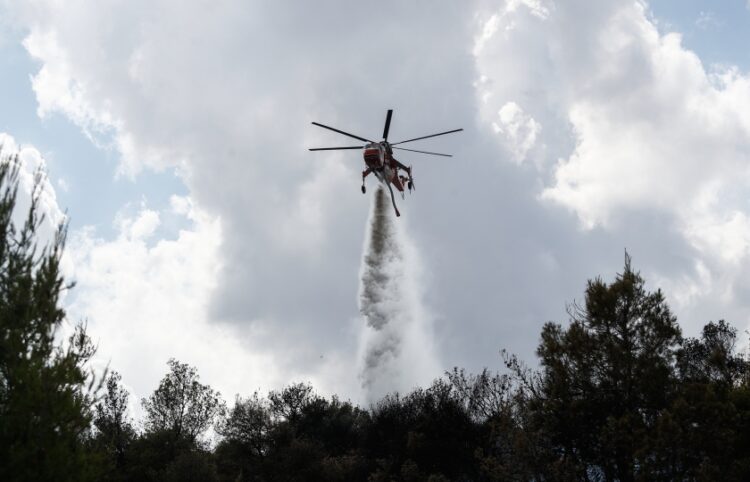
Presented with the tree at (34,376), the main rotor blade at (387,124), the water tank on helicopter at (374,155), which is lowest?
the tree at (34,376)

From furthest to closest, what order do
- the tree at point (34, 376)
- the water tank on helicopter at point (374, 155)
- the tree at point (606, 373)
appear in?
the water tank on helicopter at point (374, 155) < the tree at point (606, 373) < the tree at point (34, 376)

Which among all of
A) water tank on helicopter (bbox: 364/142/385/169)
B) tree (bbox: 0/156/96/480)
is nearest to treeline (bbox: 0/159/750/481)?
tree (bbox: 0/156/96/480)

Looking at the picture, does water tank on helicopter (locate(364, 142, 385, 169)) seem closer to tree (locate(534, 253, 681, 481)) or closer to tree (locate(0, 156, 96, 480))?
tree (locate(534, 253, 681, 481))

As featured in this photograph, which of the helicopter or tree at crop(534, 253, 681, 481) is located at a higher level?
the helicopter

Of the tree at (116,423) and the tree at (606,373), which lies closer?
the tree at (606,373)

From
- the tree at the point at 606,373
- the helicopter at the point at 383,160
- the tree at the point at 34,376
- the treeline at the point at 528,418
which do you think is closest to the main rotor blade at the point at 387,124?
the helicopter at the point at 383,160

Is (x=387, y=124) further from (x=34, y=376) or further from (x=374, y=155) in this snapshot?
(x=34, y=376)

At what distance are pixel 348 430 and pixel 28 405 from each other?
53.7 meters

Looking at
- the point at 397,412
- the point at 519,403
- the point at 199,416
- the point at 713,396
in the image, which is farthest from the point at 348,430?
the point at 713,396

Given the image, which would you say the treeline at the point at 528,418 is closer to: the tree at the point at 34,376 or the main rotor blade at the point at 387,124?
the tree at the point at 34,376

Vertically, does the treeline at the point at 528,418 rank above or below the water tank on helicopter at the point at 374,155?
below

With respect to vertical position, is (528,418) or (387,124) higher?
(387,124)

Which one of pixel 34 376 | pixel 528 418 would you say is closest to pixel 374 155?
pixel 528 418

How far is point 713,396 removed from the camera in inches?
827
